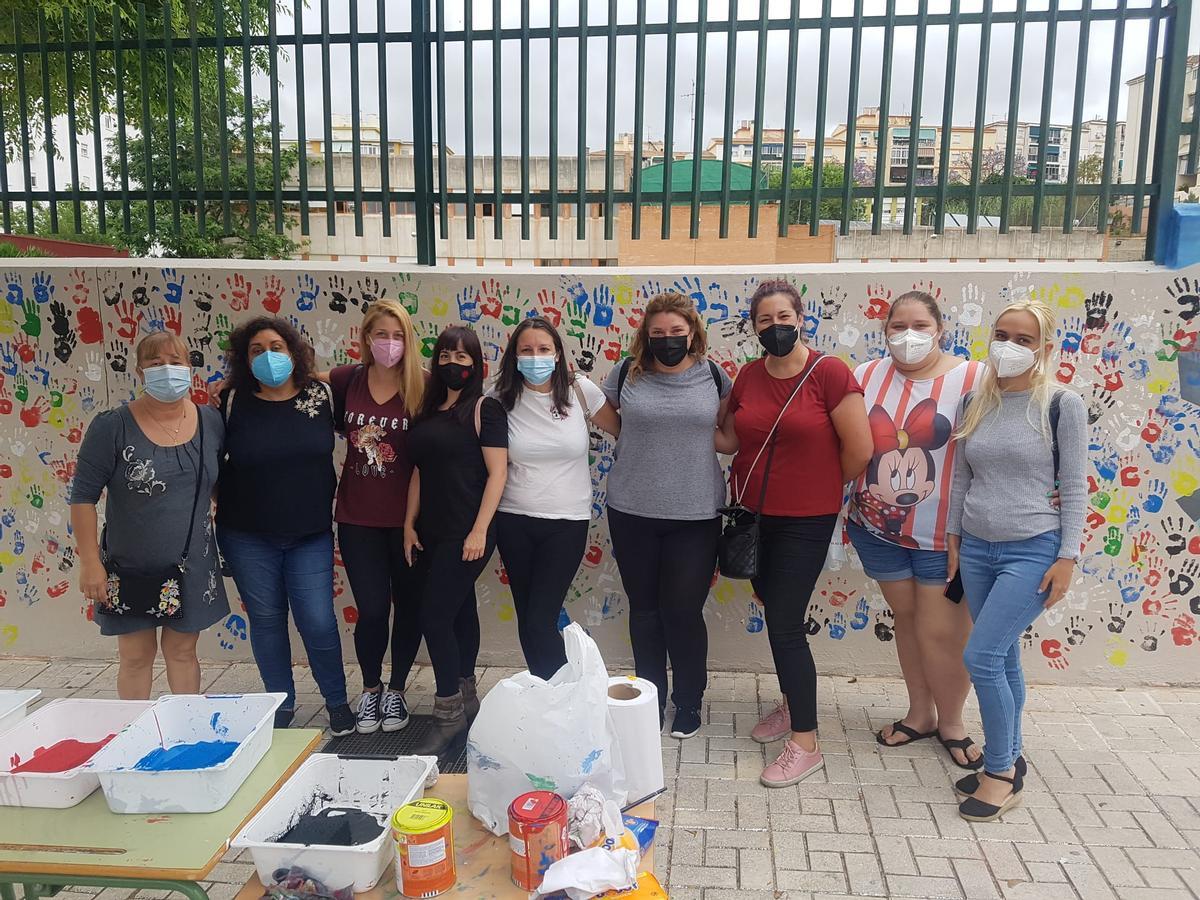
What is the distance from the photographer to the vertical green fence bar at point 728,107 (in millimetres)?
4098

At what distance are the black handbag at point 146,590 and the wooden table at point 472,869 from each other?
1.59 meters

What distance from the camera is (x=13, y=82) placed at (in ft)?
20.2

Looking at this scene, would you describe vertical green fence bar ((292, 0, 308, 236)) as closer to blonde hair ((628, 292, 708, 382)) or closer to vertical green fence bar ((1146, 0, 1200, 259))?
blonde hair ((628, 292, 708, 382))

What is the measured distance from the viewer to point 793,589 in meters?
3.45

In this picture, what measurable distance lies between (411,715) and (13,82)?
5455 mm

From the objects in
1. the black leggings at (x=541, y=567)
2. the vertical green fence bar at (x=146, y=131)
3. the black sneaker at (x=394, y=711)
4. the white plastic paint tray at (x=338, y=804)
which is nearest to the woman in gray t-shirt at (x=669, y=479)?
the black leggings at (x=541, y=567)

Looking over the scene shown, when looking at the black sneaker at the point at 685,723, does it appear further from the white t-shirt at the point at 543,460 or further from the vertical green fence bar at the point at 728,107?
the vertical green fence bar at the point at 728,107

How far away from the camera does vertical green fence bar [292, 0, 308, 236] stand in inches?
170

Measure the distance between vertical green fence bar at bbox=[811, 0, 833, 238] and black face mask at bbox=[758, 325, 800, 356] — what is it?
1.15 meters

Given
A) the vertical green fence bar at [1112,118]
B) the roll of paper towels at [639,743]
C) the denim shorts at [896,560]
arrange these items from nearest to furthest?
the roll of paper towels at [639,743]
the denim shorts at [896,560]
the vertical green fence bar at [1112,118]

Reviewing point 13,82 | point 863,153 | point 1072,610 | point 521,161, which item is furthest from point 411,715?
point 13,82

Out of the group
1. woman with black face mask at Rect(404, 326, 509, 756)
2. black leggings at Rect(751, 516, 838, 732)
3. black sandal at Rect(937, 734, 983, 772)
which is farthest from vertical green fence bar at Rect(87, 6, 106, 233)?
black sandal at Rect(937, 734, 983, 772)

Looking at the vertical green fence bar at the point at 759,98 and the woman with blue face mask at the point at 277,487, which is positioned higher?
the vertical green fence bar at the point at 759,98

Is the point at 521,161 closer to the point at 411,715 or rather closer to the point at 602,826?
the point at 411,715
